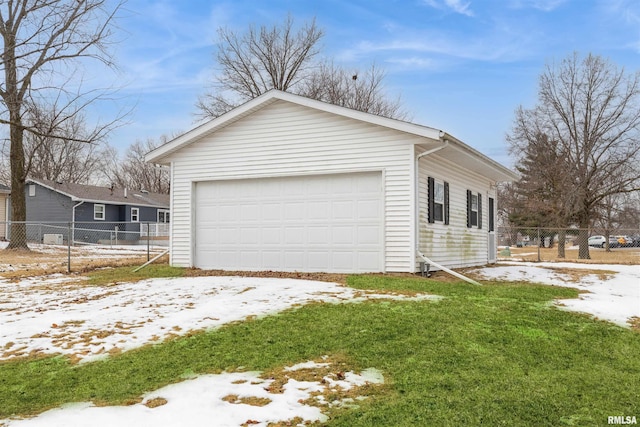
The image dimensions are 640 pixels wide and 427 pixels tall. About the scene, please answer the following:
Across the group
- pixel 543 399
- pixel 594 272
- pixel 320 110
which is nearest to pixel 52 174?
pixel 320 110

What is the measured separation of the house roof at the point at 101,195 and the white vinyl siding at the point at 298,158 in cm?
1959

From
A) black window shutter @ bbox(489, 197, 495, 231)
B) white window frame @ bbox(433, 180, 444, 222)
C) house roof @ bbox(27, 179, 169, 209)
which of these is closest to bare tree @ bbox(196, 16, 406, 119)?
house roof @ bbox(27, 179, 169, 209)

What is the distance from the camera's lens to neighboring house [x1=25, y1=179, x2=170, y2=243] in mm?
31547

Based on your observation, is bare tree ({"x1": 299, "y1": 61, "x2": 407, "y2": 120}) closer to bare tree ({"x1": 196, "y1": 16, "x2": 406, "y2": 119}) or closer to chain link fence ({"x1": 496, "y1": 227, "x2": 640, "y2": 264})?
bare tree ({"x1": 196, "y1": 16, "x2": 406, "y2": 119})

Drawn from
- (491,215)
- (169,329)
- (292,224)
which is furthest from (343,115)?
(491,215)

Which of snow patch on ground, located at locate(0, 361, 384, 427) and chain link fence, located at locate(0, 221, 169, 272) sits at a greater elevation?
chain link fence, located at locate(0, 221, 169, 272)

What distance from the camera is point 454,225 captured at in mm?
13086

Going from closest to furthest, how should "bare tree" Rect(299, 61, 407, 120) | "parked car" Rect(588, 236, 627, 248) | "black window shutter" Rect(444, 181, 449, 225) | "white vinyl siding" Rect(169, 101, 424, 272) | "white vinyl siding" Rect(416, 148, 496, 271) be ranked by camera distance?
1. "white vinyl siding" Rect(169, 101, 424, 272)
2. "white vinyl siding" Rect(416, 148, 496, 271)
3. "black window shutter" Rect(444, 181, 449, 225)
4. "bare tree" Rect(299, 61, 407, 120)
5. "parked car" Rect(588, 236, 627, 248)

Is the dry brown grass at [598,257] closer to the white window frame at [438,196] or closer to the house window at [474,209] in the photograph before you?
the house window at [474,209]

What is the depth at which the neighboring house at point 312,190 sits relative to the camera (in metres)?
10.6

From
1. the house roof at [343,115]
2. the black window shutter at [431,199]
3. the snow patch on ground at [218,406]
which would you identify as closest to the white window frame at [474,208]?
the house roof at [343,115]

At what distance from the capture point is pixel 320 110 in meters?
11.2

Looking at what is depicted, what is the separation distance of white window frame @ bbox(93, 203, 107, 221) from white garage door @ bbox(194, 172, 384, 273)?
936 inches

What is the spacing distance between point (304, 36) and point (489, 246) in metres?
21.7
